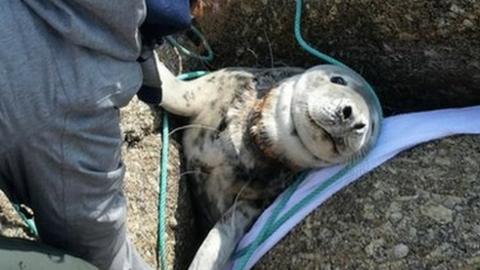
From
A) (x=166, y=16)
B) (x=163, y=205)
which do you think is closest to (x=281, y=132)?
(x=163, y=205)

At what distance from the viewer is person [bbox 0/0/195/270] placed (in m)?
1.87

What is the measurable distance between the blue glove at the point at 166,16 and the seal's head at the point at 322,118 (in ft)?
2.73

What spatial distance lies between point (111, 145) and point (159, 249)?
2.86 feet

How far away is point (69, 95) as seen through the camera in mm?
1917

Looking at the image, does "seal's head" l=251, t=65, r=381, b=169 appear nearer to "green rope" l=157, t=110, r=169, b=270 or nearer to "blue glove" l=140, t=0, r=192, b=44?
"green rope" l=157, t=110, r=169, b=270

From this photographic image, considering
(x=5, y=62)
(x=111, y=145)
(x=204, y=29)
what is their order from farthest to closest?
1. (x=204, y=29)
2. (x=111, y=145)
3. (x=5, y=62)

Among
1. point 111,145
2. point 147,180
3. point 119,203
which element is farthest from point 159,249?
point 111,145

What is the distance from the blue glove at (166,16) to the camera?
1.98 metres

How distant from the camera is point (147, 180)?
2.98 meters

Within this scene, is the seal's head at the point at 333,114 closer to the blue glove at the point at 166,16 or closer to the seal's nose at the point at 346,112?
the seal's nose at the point at 346,112

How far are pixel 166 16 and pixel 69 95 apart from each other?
27cm

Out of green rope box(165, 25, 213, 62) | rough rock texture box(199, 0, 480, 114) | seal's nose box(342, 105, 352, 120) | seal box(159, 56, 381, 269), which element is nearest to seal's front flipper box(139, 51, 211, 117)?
seal box(159, 56, 381, 269)

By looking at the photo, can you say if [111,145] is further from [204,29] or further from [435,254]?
[204,29]

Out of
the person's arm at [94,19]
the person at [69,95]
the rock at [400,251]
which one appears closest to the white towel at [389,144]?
the rock at [400,251]
